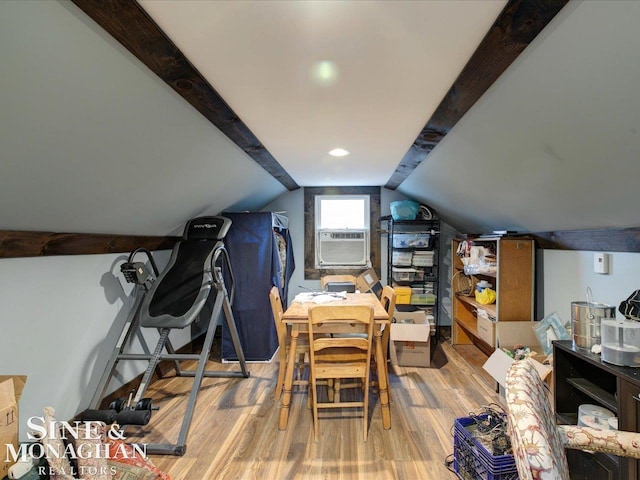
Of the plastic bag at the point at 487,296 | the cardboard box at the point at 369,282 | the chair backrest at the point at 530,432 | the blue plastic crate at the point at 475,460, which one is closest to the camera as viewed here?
the chair backrest at the point at 530,432

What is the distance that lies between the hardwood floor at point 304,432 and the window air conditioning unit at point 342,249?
5.96 ft

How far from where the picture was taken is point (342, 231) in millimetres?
4727

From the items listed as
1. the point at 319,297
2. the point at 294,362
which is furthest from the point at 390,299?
the point at 294,362

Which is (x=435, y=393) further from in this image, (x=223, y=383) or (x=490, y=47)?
(x=490, y=47)

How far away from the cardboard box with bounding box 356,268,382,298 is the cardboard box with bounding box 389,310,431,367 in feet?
3.73

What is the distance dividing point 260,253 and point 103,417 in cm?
194

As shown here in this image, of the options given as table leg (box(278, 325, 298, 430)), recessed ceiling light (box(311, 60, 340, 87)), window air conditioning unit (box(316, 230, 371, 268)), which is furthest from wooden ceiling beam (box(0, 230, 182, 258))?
window air conditioning unit (box(316, 230, 371, 268))

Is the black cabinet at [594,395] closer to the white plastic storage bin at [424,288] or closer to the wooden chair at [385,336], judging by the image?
the wooden chair at [385,336]

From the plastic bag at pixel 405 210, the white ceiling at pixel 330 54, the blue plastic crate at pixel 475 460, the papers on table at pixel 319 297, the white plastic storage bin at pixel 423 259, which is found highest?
the white ceiling at pixel 330 54

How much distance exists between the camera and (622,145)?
1354 mm

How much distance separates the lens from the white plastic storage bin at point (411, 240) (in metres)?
4.28

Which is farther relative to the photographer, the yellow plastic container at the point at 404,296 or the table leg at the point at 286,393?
the yellow plastic container at the point at 404,296

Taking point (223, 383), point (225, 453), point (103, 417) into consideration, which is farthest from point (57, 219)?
point (223, 383)

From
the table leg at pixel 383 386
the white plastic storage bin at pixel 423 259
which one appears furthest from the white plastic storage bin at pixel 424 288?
the table leg at pixel 383 386
